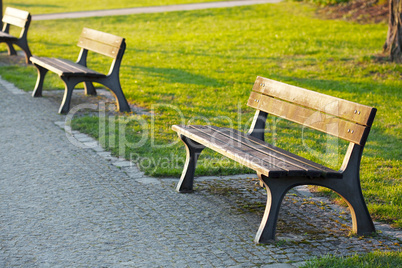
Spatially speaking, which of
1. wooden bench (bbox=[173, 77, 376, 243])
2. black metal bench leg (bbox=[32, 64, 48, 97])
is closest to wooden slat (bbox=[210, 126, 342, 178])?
A: wooden bench (bbox=[173, 77, 376, 243])

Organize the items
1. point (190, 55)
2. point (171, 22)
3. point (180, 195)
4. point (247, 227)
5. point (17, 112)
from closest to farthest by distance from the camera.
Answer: point (247, 227) < point (180, 195) < point (17, 112) < point (190, 55) < point (171, 22)

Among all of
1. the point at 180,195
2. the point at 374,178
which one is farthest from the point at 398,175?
the point at 180,195

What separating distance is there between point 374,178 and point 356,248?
1.64 metres

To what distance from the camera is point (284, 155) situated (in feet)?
15.0

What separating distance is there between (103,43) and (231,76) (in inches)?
114

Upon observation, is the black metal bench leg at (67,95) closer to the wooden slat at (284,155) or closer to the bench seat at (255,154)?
the bench seat at (255,154)

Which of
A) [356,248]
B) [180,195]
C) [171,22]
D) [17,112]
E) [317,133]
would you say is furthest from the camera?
[171,22]

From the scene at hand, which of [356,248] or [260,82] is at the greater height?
[260,82]

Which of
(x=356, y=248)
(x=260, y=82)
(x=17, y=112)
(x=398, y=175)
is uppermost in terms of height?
(x=260, y=82)

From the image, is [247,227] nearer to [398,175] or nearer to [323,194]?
[323,194]

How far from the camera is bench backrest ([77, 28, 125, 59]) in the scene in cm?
819

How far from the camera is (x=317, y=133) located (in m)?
7.38

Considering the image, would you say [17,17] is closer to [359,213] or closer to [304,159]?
[304,159]

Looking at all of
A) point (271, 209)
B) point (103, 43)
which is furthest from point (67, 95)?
point (271, 209)
